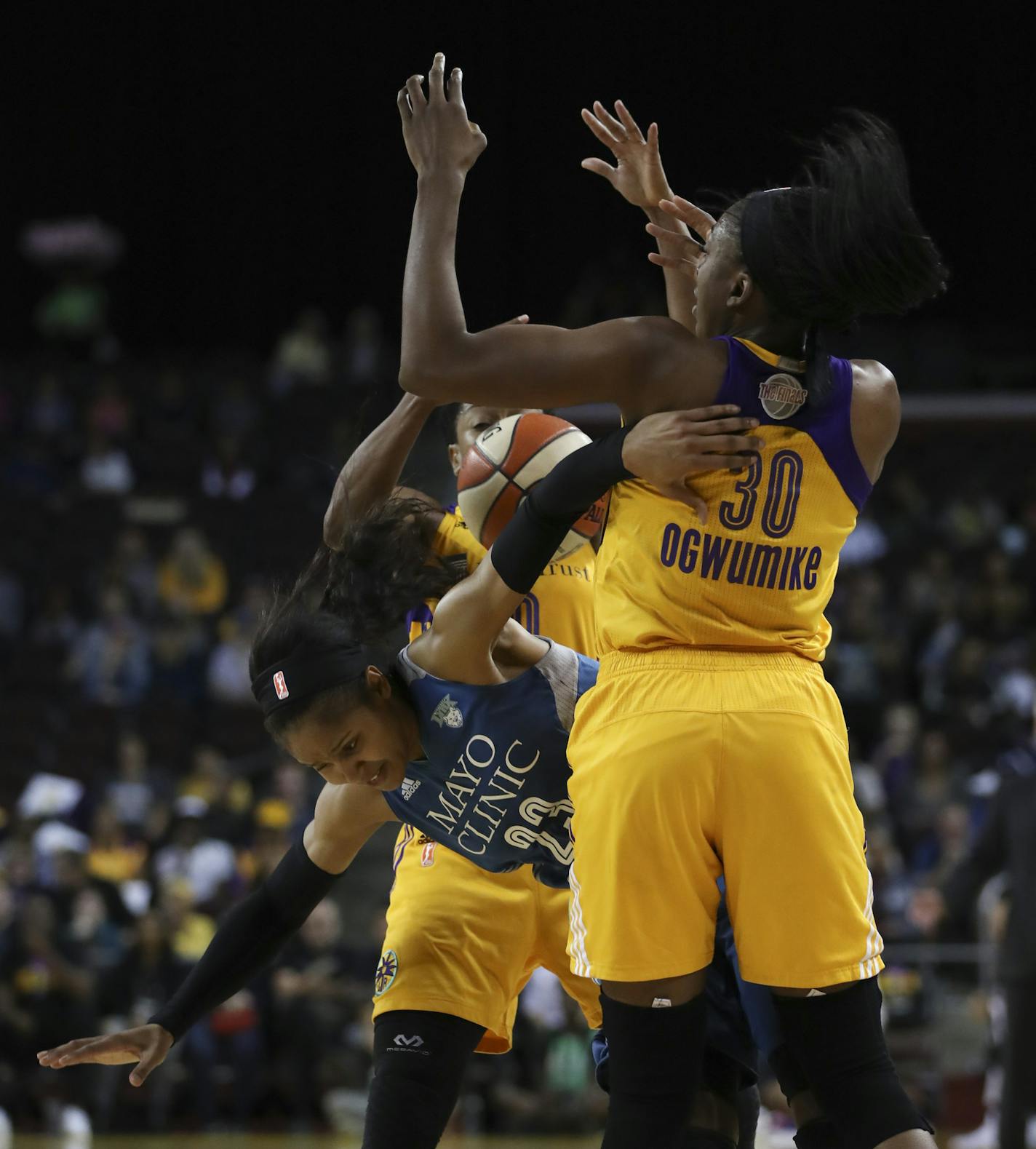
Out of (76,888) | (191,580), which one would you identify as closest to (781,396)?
(76,888)

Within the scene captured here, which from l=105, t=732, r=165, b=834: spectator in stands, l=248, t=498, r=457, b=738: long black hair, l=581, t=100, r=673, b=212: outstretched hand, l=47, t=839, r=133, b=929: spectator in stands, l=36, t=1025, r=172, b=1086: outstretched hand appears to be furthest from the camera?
l=105, t=732, r=165, b=834: spectator in stands

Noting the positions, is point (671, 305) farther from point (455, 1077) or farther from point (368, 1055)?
point (368, 1055)

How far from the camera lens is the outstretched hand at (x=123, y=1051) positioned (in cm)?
309

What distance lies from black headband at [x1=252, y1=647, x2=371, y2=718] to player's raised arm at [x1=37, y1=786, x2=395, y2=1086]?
40cm

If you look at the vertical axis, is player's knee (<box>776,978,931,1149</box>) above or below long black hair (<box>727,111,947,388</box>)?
below

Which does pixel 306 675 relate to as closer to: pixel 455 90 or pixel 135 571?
pixel 455 90

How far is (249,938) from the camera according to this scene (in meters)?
3.33

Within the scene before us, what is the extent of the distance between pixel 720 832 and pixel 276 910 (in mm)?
1166

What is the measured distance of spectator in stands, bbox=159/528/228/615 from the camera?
1216 cm

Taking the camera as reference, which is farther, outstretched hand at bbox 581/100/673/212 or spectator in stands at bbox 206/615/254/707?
spectator in stands at bbox 206/615/254/707

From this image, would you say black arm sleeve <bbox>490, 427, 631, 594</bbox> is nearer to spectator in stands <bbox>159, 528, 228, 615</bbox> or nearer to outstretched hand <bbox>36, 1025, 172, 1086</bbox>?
outstretched hand <bbox>36, 1025, 172, 1086</bbox>

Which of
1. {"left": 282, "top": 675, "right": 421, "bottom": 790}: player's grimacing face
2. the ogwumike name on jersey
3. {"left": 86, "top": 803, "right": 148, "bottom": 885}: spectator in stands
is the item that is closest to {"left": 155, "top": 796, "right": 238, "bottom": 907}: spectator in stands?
{"left": 86, "top": 803, "right": 148, "bottom": 885}: spectator in stands

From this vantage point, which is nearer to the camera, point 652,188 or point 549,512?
point 549,512

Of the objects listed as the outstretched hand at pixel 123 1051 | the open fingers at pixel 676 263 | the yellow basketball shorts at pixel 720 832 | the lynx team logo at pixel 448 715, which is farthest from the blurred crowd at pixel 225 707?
the yellow basketball shorts at pixel 720 832
